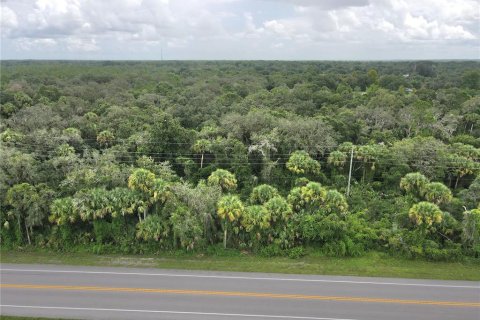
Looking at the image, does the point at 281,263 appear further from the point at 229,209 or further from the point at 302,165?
the point at 302,165

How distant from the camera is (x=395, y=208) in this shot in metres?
33.1

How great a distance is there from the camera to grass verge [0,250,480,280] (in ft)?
86.5

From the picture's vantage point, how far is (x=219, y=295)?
23250mm

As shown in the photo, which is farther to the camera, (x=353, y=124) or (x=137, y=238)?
(x=353, y=124)

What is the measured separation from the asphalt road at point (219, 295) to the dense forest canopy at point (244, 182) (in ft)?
11.5

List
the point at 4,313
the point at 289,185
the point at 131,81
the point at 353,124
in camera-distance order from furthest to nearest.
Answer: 1. the point at 131,81
2. the point at 353,124
3. the point at 289,185
4. the point at 4,313

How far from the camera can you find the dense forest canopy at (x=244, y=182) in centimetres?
2884

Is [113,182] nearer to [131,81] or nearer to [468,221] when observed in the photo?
[468,221]

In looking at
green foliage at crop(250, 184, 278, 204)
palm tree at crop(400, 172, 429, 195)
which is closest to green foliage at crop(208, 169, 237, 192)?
green foliage at crop(250, 184, 278, 204)

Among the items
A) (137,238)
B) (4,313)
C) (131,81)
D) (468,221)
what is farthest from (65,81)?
(468,221)

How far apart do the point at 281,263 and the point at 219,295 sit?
5.68 meters

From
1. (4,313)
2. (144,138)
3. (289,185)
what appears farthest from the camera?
(144,138)

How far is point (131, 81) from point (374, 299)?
88854 millimetres

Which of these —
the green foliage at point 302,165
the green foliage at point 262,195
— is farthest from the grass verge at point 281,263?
the green foliage at point 302,165
